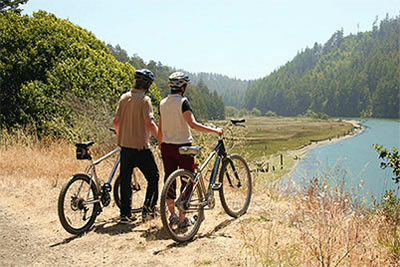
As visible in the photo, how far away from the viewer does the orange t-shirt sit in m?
4.70

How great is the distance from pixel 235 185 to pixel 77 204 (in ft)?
6.97

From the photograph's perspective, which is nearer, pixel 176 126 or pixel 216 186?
pixel 176 126

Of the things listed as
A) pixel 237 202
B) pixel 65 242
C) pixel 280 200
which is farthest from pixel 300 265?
pixel 280 200

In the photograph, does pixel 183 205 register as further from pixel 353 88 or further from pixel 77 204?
pixel 353 88

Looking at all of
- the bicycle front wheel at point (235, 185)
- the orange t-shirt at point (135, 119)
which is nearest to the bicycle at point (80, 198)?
the orange t-shirt at point (135, 119)

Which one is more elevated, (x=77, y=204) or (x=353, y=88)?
(x=353, y=88)

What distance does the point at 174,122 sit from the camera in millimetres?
4465

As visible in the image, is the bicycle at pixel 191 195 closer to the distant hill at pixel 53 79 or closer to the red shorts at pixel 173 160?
the red shorts at pixel 173 160

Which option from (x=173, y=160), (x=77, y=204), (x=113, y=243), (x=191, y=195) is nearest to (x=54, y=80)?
(x=77, y=204)

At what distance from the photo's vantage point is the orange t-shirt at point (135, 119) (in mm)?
4703

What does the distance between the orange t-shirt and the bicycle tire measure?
68 centimetres

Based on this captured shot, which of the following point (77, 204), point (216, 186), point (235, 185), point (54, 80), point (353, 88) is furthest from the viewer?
point (353, 88)

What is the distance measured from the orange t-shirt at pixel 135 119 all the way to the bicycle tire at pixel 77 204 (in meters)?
0.68

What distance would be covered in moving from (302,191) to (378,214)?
6.53 feet
